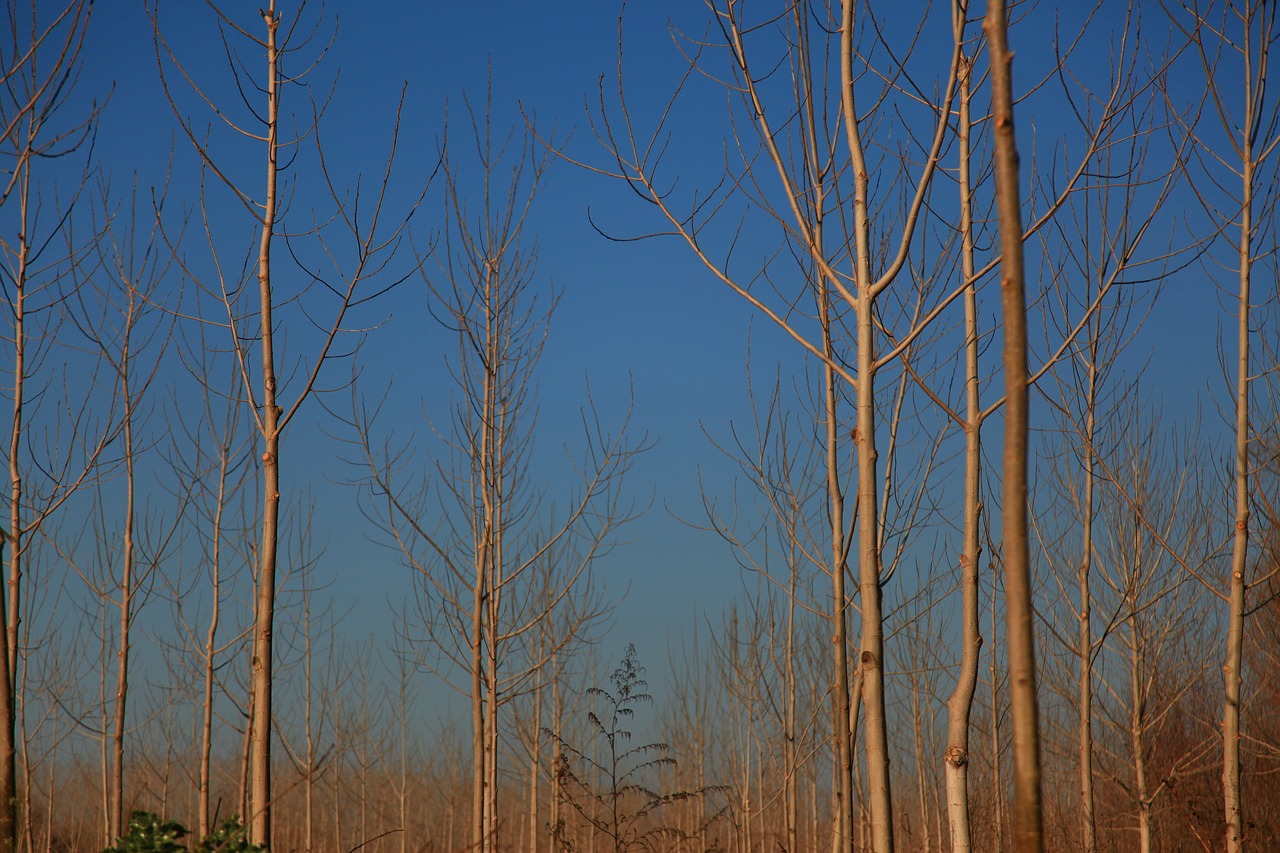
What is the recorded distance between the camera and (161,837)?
3.86m

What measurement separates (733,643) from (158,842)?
9120 millimetres

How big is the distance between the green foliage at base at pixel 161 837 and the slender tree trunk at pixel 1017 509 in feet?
9.51

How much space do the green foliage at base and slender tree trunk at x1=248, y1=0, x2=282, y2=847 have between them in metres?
0.27

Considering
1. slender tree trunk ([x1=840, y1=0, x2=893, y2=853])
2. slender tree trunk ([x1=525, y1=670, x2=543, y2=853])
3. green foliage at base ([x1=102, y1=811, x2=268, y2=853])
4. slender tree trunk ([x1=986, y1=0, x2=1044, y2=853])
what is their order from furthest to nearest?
slender tree trunk ([x1=525, y1=670, x2=543, y2=853]) → green foliage at base ([x1=102, y1=811, x2=268, y2=853]) → slender tree trunk ([x1=840, y1=0, x2=893, y2=853]) → slender tree trunk ([x1=986, y1=0, x2=1044, y2=853])

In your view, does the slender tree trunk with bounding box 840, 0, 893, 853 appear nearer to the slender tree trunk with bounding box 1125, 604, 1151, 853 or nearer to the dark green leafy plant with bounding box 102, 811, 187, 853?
the dark green leafy plant with bounding box 102, 811, 187, 853

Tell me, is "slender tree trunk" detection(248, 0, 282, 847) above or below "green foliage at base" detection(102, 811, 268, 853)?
above

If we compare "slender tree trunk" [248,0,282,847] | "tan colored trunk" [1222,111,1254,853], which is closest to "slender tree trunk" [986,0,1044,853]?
"slender tree trunk" [248,0,282,847]

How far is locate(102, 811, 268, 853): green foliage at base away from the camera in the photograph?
3684mm

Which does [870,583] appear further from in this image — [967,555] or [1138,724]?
[1138,724]

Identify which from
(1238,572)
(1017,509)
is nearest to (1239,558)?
(1238,572)

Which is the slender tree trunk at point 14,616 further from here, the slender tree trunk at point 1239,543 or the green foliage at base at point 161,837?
the slender tree trunk at point 1239,543

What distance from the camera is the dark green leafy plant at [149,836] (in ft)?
12.4

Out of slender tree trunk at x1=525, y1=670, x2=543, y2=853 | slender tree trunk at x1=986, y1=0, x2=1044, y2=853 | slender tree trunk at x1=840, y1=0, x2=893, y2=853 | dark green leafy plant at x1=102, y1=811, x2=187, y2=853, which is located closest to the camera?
slender tree trunk at x1=986, y1=0, x2=1044, y2=853

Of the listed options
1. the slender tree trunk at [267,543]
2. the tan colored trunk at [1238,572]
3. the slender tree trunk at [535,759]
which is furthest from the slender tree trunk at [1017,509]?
the slender tree trunk at [535,759]
